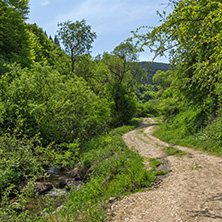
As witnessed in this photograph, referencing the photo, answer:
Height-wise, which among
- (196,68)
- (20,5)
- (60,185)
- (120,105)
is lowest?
(60,185)

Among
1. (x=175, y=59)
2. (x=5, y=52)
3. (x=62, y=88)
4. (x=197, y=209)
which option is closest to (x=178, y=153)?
(x=197, y=209)

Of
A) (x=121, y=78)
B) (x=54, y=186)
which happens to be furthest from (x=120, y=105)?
(x=54, y=186)

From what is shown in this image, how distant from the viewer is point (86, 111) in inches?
781

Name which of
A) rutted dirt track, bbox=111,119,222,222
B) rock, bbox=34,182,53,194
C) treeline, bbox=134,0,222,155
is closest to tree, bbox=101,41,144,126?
treeline, bbox=134,0,222,155

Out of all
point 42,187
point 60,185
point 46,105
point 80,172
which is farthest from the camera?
point 46,105

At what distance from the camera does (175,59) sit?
16.8 feet

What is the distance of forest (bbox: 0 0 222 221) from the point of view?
16.2 feet

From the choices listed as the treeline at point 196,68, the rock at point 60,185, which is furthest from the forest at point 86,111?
the rock at point 60,185

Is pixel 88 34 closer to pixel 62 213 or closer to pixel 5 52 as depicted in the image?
pixel 5 52

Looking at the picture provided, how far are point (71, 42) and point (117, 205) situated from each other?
102ft

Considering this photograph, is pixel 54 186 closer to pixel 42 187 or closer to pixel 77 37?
pixel 42 187

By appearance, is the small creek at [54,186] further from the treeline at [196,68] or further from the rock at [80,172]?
the treeline at [196,68]

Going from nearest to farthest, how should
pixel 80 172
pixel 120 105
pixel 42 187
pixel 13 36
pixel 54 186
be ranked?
pixel 42 187 < pixel 54 186 < pixel 80 172 < pixel 13 36 < pixel 120 105

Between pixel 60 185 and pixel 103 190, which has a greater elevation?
pixel 103 190
